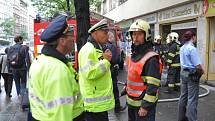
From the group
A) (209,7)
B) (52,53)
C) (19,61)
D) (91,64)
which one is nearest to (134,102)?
(91,64)

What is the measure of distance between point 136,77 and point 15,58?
5880mm

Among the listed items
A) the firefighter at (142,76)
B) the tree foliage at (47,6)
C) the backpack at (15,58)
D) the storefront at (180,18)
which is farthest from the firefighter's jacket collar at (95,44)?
the tree foliage at (47,6)

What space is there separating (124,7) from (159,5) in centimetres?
1295

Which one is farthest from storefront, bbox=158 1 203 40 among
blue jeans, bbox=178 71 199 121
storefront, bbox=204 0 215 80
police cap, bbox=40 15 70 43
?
police cap, bbox=40 15 70 43

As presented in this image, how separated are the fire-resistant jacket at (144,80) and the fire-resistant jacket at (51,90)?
1444mm

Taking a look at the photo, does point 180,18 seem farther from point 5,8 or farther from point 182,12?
point 5,8

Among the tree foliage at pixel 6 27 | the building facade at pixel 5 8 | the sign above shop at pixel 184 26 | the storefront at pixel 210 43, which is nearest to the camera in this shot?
the storefront at pixel 210 43

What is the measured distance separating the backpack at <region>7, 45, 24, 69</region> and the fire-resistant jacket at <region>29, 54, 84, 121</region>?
6845mm

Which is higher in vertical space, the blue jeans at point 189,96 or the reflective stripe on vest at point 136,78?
the reflective stripe on vest at point 136,78

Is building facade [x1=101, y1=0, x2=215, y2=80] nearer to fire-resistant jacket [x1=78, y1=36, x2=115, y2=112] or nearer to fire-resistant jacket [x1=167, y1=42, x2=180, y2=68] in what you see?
fire-resistant jacket [x1=167, y1=42, x2=180, y2=68]

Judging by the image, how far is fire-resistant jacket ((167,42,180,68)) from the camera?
34.8ft

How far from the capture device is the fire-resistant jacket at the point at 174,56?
1059cm

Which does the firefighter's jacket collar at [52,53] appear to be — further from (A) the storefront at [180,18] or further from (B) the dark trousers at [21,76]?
(A) the storefront at [180,18]

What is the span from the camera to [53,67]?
8.31 ft
